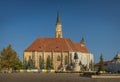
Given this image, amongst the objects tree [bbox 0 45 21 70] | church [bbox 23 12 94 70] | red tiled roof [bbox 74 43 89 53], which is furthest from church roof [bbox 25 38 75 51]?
tree [bbox 0 45 21 70]

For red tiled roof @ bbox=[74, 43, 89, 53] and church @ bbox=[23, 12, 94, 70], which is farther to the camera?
red tiled roof @ bbox=[74, 43, 89, 53]

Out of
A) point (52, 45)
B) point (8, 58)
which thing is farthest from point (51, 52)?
point (8, 58)

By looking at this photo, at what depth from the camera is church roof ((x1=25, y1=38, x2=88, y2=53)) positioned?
130 metres

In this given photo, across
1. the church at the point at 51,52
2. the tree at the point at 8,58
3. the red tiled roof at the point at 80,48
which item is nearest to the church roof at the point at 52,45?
the church at the point at 51,52

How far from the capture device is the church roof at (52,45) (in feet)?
425

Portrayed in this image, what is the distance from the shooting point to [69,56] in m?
128

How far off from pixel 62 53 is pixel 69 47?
9.94 ft

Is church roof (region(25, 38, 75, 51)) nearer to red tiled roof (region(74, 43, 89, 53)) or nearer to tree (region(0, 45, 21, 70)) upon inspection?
red tiled roof (region(74, 43, 89, 53))

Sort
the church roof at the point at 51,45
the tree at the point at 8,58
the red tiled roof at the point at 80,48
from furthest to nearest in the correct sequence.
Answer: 1. the red tiled roof at the point at 80,48
2. the church roof at the point at 51,45
3. the tree at the point at 8,58

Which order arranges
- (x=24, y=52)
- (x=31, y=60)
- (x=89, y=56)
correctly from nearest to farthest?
1. (x=31, y=60)
2. (x=24, y=52)
3. (x=89, y=56)

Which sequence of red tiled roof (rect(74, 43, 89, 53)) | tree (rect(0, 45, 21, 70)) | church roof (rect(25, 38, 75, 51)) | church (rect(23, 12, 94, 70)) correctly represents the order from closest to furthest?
tree (rect(0, 45, 21, 70)) < church (rect(23, 12, 94, 70)) < church roof (rect(25, 38, 75, 51)) < red tiled roof (rect(74, 43, 89, 53))

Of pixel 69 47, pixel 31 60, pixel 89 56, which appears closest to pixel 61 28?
pixel 89 56

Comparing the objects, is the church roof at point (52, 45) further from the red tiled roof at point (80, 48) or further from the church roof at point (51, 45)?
the red tiled roof at point (80, 48)

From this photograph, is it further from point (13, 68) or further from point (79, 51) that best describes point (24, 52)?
point (13, 68)
